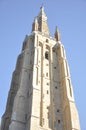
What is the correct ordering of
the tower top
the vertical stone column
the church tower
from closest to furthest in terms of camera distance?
1. the church tower
2. the vertical stone column
3. the tower top

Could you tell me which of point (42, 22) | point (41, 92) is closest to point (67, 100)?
point (41, 92)

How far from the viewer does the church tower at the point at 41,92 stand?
30.0m

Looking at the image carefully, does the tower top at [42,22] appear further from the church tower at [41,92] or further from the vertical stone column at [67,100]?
the vertical stone column at [67,100]

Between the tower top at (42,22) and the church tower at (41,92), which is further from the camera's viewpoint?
the tower top at (42,22)

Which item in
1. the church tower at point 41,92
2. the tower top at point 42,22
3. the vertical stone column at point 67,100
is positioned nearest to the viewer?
the church tower at point 41,92

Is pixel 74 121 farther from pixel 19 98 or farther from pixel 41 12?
pixel 41 12

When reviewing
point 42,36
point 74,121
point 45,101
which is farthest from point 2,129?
point 42,36

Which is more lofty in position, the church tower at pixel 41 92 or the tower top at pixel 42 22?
the tower top at pixel 42 22

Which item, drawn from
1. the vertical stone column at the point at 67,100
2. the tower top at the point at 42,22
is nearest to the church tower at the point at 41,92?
the vertical stone column at the point at 67,100

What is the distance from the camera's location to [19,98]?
32.4 m

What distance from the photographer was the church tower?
2997cm

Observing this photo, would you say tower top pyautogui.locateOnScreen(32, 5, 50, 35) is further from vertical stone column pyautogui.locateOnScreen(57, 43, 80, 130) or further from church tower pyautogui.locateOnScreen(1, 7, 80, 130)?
vertical stone column pyautogui.locateOnScreen(57, 43, 80, 130)

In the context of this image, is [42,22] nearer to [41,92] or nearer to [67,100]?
[41,92]

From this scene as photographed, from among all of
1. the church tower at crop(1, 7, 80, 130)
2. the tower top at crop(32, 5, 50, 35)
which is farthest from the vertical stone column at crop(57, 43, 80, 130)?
the tower top at crop(32, 5, 50, 35)
